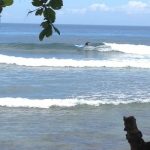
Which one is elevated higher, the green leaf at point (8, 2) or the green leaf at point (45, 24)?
the green leaf at point (8, 2)

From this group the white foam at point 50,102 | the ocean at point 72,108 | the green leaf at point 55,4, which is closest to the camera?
the green leaf at point 55,4

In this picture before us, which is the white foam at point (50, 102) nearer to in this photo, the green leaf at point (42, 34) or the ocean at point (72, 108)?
the ocean at point (72, 108)

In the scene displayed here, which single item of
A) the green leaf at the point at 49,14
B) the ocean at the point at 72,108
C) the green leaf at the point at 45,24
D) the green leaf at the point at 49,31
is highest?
the green leaf at the point at 49,14

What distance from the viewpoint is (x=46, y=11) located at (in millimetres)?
1575

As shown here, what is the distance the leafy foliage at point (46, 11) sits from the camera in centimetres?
156

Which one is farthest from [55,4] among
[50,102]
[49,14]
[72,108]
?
[50,102]

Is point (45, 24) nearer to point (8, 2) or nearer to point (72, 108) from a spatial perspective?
point (8, 2)

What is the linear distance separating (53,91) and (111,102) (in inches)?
98.1

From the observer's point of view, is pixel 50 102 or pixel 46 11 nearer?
pixel 46 11

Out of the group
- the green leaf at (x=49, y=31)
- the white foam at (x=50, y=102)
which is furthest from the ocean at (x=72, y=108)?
the green leaf at (x=49, y=31)

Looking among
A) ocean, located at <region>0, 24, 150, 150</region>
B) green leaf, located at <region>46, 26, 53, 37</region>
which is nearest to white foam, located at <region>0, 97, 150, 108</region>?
ocean, located at <region>0, 24, 150, 150</region>

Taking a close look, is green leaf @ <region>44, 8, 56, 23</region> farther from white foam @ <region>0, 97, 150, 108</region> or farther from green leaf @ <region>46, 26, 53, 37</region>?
white foam @ <region>0, 97, 150, 108</region>

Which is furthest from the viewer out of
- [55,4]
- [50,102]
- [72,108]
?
[50,102]

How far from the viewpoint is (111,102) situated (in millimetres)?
12453
